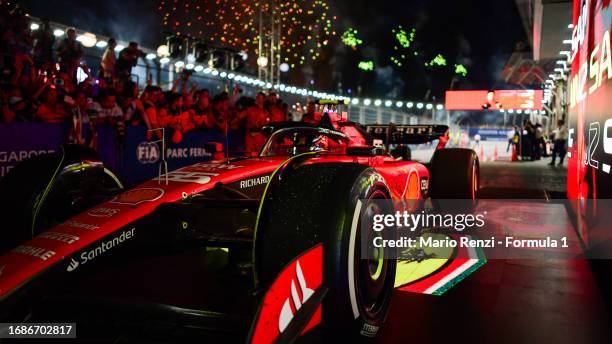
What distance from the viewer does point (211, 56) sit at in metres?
17.3

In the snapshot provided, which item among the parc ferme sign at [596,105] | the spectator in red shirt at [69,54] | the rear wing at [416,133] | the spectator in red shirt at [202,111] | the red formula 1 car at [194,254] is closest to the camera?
the red formula 1 car at [194,254]

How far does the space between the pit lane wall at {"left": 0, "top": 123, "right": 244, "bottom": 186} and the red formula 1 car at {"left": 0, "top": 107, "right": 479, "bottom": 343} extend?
132cm

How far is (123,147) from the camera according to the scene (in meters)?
8.45

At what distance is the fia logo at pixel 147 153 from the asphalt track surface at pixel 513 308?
246 inches

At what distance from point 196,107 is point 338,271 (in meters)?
8.01

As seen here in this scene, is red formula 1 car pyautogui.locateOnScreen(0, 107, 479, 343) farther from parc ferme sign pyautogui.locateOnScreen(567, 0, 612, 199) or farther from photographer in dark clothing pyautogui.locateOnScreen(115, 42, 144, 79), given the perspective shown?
photographer in dark clothing pyautogui.locateOnScreen(115, 42, 144, 79)

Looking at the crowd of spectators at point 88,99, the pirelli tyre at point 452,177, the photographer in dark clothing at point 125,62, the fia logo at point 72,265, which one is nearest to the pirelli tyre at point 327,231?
the fia logo at point 72,265

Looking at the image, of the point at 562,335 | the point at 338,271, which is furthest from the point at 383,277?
the point at 562,335

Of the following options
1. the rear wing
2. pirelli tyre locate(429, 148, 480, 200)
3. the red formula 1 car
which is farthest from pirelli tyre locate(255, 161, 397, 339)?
the rear wing

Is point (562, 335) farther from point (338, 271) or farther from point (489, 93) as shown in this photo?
point (489, 93)

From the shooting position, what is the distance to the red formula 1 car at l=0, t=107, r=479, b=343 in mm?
2422

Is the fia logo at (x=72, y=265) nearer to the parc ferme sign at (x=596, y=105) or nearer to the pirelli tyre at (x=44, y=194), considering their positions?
the pirelli tyre at (x=44, y=194)

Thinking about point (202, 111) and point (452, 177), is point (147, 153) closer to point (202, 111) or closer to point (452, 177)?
point (202, 111)

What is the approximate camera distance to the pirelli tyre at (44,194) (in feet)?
11.4
